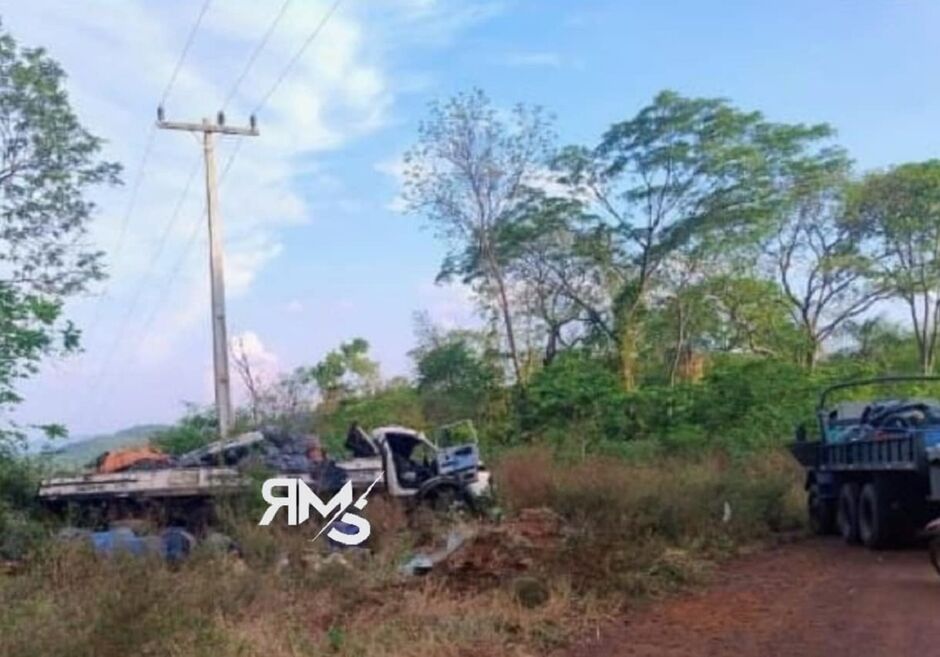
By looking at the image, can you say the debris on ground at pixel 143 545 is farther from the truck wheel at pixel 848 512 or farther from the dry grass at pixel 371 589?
the truck wheel at pixel 848 512

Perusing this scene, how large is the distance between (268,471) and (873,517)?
8820 millimetres

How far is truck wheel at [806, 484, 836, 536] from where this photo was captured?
59.6ft

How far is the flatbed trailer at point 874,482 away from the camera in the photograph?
14.2 m

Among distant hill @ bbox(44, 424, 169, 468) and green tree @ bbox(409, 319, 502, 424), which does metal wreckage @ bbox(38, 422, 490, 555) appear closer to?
distant hill @ bbox(44, 424, 169, 468)

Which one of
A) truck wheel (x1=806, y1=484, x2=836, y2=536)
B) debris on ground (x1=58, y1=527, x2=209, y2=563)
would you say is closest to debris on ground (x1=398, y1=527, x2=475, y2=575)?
debris on ground (x1=58, y1=527, x2=209, y2=563)

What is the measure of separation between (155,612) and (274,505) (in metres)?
9.05

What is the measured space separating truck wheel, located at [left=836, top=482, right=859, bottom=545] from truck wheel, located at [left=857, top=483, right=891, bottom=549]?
345 mm

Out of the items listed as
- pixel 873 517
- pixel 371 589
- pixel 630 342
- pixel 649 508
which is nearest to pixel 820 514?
pixel 873 517

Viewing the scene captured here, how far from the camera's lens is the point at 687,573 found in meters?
13.1

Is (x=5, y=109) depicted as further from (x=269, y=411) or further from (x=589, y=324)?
(x=589, y=324)

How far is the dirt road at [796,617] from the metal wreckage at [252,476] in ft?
21.9

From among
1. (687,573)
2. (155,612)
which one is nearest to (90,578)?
(155,612)

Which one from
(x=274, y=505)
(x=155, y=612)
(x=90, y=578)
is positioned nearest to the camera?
(x=155, y=612)

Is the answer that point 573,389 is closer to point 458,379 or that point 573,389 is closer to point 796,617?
point 458,379
